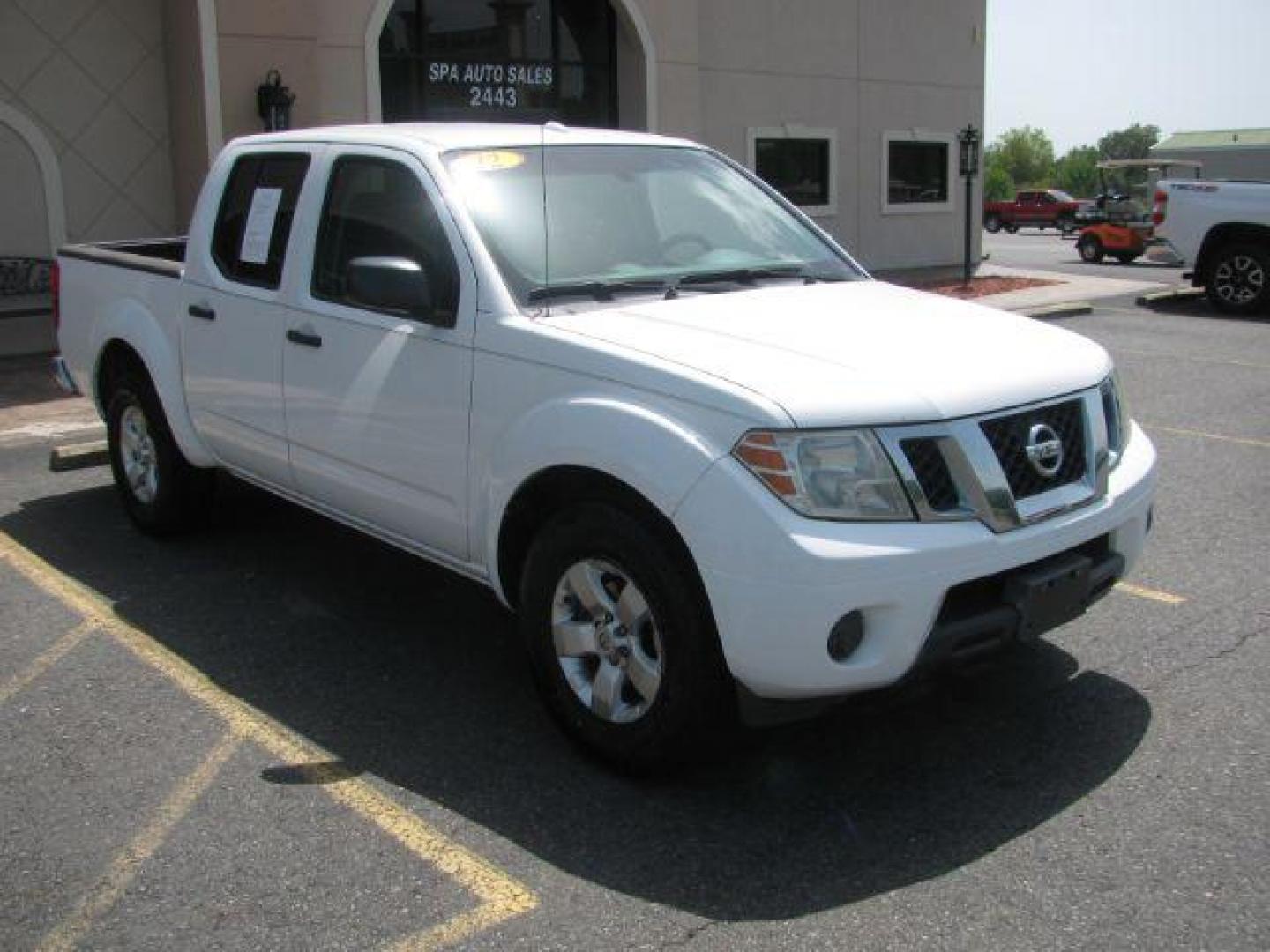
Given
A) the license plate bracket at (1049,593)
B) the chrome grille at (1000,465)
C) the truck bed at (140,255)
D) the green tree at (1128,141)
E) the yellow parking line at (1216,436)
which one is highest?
the green tree at (1128,141)

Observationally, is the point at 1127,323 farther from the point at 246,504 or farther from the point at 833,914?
the point at 833,914

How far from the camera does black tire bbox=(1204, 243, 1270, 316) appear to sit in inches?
615

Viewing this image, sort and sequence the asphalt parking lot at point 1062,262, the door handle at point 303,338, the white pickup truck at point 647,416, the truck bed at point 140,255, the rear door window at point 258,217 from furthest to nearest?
the asphalt parking lot at point 1062,262 → the truck bed at point 140,255 → the rear door window at point 258,217 → the door handle at point 303,338 → the white pickup truck at point 647,416

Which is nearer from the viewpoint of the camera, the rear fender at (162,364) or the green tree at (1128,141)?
the rear fender at (162,364)

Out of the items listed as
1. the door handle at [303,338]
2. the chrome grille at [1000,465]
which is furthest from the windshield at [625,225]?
the chrome grille at [1000,465]

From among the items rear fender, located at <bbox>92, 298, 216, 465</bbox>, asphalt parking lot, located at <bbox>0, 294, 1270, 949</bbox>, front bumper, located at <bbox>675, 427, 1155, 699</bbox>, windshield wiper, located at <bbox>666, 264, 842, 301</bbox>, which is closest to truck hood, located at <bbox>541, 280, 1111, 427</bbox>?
windshield wiper, located at <bbox>666, 264, 842, 301</bbox>

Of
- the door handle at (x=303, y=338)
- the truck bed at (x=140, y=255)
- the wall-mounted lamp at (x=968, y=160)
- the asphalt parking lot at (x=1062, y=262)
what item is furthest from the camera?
the asphalt parking lot at (x=1062, y=262)

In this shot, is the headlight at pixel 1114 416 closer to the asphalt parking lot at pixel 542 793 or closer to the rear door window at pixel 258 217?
the asphalt parking lot at pixel 542 793

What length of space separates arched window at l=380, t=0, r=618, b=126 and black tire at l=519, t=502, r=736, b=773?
484 inches

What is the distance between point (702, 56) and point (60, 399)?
423 inches

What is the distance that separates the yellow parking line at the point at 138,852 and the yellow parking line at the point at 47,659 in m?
0.97

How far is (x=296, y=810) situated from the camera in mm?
3840

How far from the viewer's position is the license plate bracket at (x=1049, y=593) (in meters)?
3.71

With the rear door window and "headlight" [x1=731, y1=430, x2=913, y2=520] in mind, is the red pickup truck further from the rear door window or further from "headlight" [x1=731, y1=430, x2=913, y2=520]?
"headlight" [x1=731, y1=430, x2=913, y2=520]
